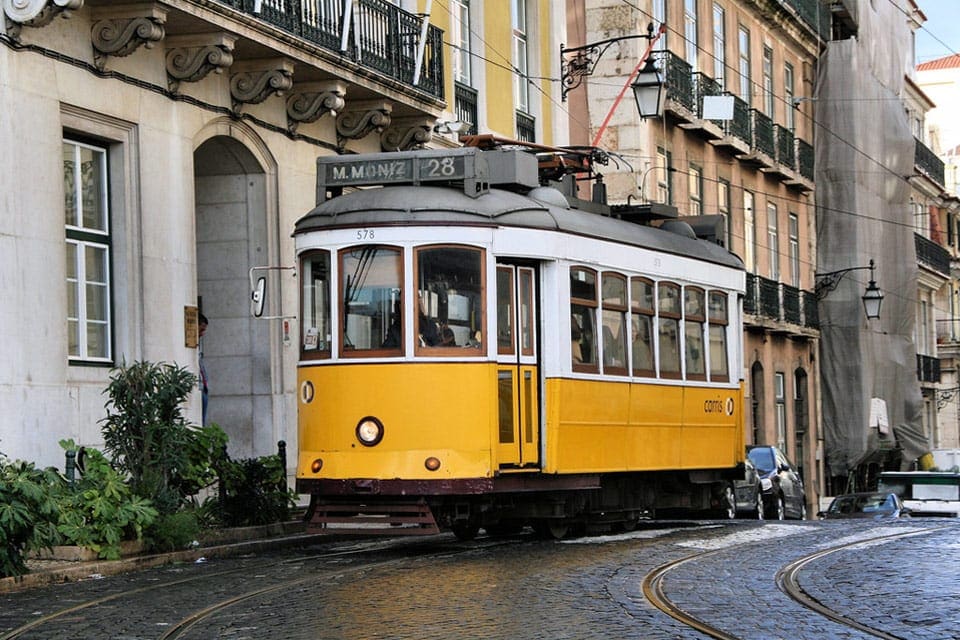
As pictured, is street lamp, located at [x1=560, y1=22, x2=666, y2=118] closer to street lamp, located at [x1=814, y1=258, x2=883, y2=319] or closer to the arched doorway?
the arched doorway

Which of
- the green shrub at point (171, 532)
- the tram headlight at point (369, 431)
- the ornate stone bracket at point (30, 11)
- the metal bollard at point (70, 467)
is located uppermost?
the ornate stone bracket at point (30, 11)

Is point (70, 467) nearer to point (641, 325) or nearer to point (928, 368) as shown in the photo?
point (641, 325)

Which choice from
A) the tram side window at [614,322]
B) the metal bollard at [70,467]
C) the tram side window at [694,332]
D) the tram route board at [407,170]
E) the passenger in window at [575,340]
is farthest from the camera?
the tram side window at [694,332]

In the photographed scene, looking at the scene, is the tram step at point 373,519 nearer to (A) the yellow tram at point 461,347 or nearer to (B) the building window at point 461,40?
(A) the yellow tram at point 461,347

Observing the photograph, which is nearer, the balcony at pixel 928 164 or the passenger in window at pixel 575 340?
the passenger in window at pixel 575 340

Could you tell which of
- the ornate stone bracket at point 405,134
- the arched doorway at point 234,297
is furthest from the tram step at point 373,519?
the ornate stone bracket at point 405,134

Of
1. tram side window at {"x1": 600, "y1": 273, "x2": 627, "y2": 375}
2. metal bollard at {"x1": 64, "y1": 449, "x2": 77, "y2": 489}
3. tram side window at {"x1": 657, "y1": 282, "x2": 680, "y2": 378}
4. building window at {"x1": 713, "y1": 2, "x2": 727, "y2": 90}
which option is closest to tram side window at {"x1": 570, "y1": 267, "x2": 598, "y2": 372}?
tram side window at {"x1": 600, "y1": 273, "x2": 627, "y2": 375}

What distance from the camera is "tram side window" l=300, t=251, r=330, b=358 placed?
621 inches

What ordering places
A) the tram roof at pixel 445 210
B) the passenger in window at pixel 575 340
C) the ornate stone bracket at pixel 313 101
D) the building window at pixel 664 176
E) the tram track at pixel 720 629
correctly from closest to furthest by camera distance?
the tram track at pixel 720 629, the tram roof at pixel 445 210, the passenger in window at pixel 575 340, the ornate stone bracket at pixel 313 101, the building window at pixel 664 176

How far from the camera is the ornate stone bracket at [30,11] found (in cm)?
1564

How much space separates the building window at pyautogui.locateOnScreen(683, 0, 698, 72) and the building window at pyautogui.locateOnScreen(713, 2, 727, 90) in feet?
3.88

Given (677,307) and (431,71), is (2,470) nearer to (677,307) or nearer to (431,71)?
(677,307)

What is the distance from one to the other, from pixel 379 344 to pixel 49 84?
3801 mm

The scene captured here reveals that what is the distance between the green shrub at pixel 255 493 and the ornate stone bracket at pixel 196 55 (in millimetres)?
3856
